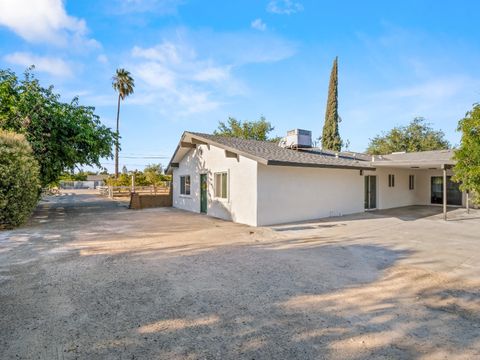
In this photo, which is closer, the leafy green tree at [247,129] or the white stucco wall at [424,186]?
the white stucco wall at [424,186]

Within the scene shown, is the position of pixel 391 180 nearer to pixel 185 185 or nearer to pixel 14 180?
pixel 185 185

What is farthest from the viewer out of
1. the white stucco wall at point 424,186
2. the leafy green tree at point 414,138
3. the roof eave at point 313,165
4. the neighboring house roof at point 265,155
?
the leafy green tree at point 414,138

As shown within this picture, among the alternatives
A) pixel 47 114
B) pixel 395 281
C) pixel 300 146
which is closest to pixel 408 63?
pixel 300 146

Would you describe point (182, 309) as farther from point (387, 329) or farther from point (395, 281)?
point (395, 281)

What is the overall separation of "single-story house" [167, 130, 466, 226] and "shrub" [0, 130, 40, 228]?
20.8 feet

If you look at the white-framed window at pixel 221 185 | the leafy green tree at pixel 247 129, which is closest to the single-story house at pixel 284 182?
the white-framed window at pixel 221 185

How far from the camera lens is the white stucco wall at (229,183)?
9.95m

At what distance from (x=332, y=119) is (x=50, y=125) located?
83.7 feet

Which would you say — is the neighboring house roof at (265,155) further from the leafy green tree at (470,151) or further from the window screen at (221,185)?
the leafy green tree at (470,151)

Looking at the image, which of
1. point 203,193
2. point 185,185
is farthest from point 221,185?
point 185,185

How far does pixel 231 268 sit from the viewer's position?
16.6 ft

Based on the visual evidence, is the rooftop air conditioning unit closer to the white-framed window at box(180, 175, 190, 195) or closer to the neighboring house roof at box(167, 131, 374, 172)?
the neighboring house roof at box(167, 131, 374, 172)

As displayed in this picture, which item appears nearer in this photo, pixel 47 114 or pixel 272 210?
pixel 272 210

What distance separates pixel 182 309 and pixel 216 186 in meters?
8.94
